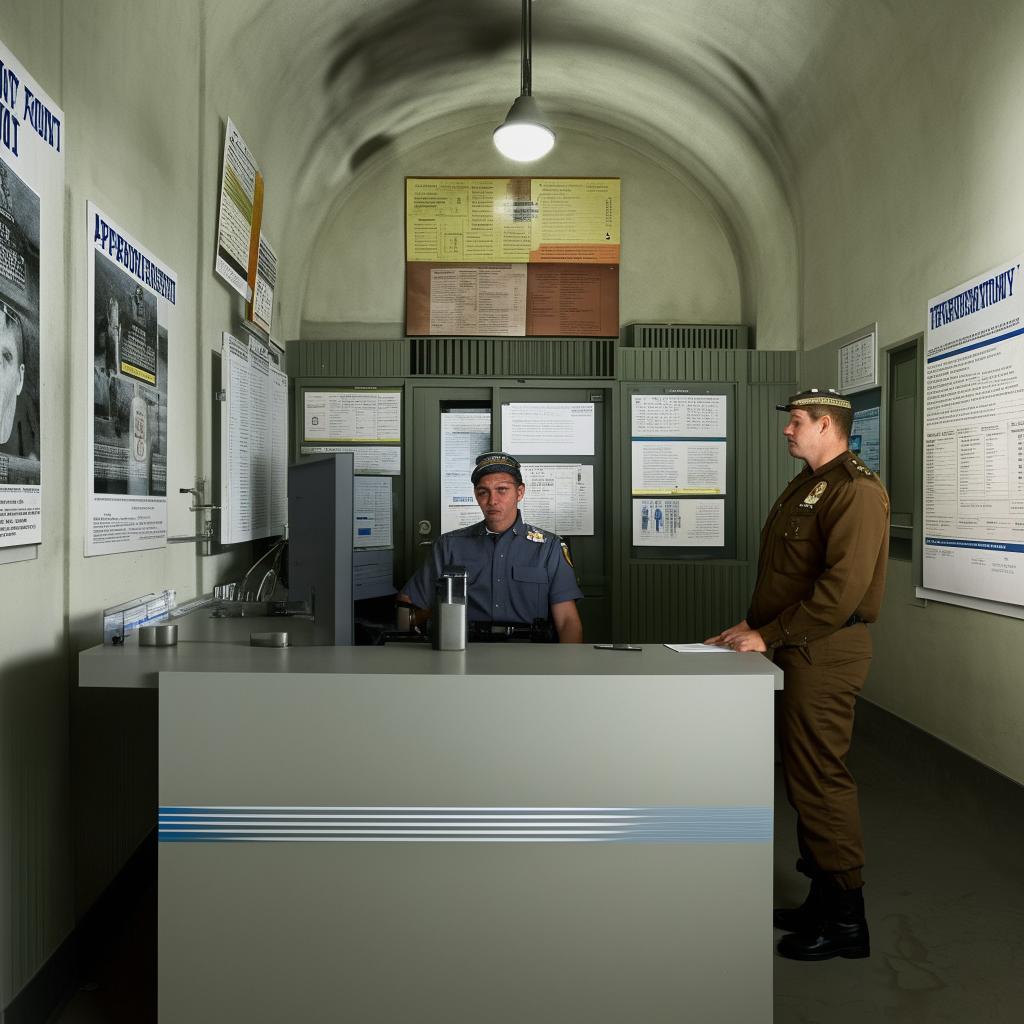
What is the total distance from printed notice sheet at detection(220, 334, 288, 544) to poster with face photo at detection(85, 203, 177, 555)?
2.05ft

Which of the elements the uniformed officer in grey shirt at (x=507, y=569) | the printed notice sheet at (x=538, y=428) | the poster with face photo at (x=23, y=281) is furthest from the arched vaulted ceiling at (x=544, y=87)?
the uniformed officer in grey shirt at (x=507, y=569)

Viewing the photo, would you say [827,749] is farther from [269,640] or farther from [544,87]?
[544,87]

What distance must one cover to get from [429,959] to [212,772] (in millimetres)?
628

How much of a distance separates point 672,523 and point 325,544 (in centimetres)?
339

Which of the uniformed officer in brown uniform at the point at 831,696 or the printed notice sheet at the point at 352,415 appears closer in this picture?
the uniformed officer in brown uniform at the point at 831,696

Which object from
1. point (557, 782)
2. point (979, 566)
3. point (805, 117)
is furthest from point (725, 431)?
point (557, 782)

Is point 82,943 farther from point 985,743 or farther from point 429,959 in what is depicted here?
point 985,743

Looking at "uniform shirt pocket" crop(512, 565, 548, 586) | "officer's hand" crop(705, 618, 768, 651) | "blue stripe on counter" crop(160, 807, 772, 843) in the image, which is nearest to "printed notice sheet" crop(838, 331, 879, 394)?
"uniform shirt pocket" crop(512, 565, 548, 586)

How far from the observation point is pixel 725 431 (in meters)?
5.38

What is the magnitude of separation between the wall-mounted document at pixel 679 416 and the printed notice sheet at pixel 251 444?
6.76ft

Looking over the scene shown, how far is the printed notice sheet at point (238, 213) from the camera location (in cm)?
354

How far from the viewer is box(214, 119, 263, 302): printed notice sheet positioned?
11.6 feet

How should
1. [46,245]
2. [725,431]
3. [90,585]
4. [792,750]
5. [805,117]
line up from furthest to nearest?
[725,431] < [805,117] < [792,750] < [90,585] < [46,245]

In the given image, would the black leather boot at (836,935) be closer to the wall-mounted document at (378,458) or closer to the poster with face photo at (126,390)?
the poster with face photo at (126,390)
